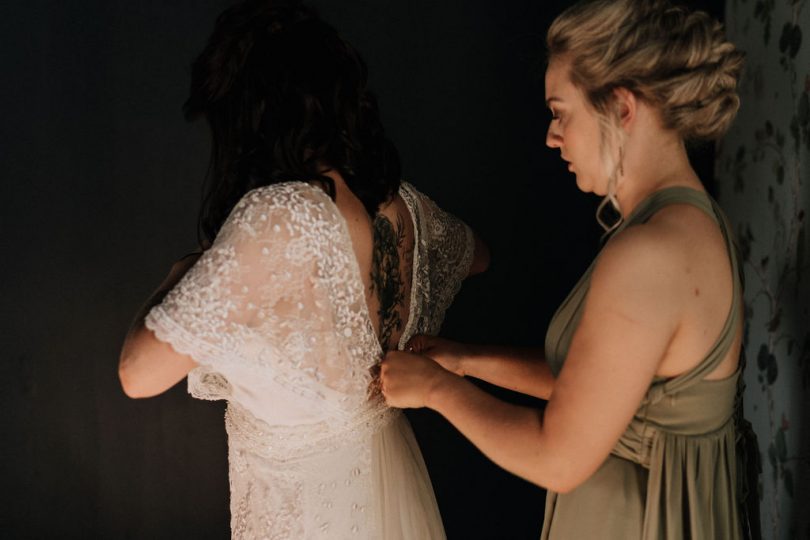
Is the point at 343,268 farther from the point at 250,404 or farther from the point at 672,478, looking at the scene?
the point at 672,478

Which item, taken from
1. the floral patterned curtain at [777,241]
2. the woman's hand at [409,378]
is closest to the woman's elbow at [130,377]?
the woman's hand at [409,378]

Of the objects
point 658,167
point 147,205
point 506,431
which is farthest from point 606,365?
point 147,205

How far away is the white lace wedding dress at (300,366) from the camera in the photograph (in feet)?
3.54

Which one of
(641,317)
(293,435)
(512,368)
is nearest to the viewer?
(641,317)

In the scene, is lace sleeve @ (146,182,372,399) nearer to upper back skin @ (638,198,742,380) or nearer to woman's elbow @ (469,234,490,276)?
upper back skin @ (638,198,742,380)

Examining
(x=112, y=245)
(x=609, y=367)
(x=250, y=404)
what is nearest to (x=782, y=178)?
(x=609, y=367)

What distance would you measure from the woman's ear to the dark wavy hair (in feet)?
1.36

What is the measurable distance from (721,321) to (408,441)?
2.14 feet

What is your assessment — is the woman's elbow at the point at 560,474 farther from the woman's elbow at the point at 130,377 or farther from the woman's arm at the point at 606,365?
the woman's elbow at the point at 130,377

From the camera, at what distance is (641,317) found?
3.02 feet

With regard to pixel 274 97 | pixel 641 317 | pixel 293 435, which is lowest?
pixel 293 435

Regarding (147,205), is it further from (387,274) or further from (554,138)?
(554,138)

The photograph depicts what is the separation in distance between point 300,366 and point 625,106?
1.85 feet

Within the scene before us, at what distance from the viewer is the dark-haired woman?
42.9 inches
